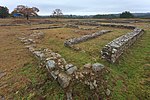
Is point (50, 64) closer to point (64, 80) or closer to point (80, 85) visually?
point (64, 80)

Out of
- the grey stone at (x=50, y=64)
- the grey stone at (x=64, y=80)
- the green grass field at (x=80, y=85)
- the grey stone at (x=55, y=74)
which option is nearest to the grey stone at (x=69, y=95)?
the green grass field at (x=80, y=85)

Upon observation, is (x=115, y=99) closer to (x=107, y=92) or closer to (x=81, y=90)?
(x=107, y=92)

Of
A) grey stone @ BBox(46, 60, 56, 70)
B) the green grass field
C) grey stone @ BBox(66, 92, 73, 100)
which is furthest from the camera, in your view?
grey stone @ BBox(46, 60, 56, 70)

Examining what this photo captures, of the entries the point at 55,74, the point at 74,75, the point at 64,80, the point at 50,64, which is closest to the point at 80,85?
the point at 74,75

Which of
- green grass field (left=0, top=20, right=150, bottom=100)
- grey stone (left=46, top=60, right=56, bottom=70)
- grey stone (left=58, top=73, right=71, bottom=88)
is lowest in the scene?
green grass field (left=0, top=20, right=150, bottom=100)

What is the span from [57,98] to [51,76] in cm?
122

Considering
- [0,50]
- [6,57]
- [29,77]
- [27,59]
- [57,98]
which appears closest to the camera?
[57,98]

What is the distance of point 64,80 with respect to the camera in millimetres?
5969

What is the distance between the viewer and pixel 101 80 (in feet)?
20.5

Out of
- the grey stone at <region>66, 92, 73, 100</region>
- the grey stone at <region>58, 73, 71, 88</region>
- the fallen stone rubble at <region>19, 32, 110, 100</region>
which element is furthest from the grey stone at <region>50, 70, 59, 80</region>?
the grey stone at <region>66, 92, 73, 100</region>

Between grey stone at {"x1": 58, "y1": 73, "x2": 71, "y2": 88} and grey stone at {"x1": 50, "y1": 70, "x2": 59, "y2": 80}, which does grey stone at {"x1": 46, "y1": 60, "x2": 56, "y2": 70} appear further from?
grey stone at {"x1": 58, "y1": 73, "x2": 71, "y2": 88}

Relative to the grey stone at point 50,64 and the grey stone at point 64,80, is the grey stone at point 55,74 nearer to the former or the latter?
the grey stone at point 64,80

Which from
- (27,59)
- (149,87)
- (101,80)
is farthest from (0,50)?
(149,87)

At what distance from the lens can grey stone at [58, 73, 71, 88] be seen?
592cm
